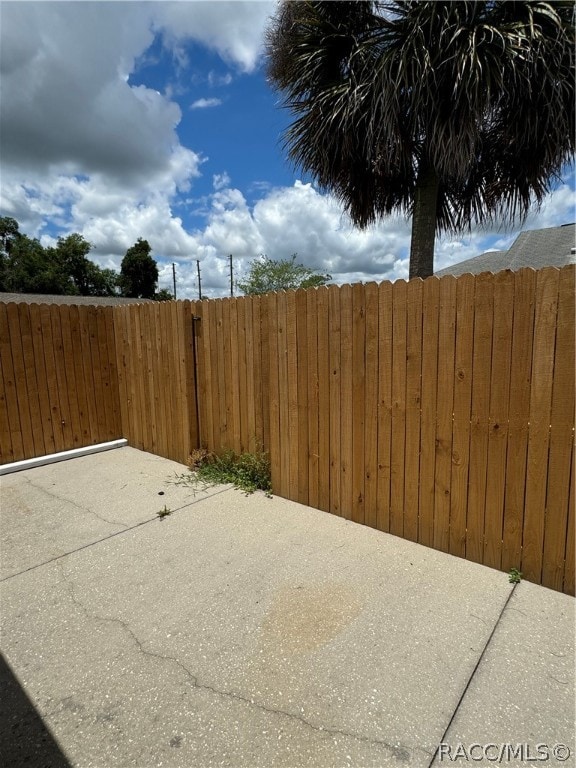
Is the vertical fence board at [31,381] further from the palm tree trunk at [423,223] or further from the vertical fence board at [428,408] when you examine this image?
the palm tree trunk at [423,223]

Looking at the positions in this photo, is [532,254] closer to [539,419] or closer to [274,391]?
[274,391]

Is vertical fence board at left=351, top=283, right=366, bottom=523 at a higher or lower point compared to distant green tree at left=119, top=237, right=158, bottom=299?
lower

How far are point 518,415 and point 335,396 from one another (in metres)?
1.30

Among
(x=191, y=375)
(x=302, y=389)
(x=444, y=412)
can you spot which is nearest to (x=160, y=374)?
(x=191, y=375)

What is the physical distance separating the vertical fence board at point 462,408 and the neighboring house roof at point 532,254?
20.8ft

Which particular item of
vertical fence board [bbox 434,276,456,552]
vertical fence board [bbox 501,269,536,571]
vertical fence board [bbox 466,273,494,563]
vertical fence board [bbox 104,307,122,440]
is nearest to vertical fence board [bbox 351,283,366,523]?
vertical fence board [bbox 434,276,456,552]

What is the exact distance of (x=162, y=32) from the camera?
4.66m

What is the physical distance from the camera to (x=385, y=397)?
2879 mm

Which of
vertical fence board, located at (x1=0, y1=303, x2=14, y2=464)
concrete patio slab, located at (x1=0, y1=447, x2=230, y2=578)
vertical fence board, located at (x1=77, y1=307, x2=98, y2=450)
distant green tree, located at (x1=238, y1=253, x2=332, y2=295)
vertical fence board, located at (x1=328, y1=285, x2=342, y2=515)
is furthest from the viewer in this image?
distant green tree, located at (x1=238, y1=253, x2=332, y2=295)

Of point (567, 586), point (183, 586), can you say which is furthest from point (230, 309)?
point (567, 586)

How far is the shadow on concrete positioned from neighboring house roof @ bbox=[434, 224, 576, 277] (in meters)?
8.74

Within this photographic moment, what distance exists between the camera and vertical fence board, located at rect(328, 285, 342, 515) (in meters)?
3.08

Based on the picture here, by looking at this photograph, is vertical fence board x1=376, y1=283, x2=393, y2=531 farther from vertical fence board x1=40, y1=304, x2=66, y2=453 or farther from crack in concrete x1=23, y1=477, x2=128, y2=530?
vertical fence board x1=40, y1=304, x2=66, y2=453

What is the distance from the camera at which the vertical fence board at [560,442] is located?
2.10 metres
